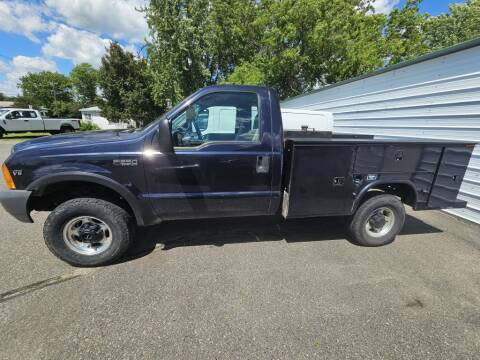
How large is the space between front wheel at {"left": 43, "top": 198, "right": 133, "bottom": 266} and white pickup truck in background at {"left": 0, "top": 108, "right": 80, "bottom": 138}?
18.2m

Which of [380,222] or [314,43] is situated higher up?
[314,43]

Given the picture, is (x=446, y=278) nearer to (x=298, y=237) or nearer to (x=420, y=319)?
(x=420, y=319)

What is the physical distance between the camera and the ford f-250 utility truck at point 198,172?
241 cm

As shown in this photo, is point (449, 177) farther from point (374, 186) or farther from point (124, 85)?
point (124, 85)

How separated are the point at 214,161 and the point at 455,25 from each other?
1157 inches

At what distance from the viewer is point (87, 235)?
264 cm

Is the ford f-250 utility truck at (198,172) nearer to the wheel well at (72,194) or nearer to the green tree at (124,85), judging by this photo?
the wheel well at (72,194)

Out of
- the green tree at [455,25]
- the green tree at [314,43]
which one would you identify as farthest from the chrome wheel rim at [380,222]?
the green tree at [455,25]

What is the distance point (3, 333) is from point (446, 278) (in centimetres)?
435

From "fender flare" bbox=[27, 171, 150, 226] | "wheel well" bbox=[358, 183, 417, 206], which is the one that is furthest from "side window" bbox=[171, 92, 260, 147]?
"wheel well" bbox=[358, 183, 417, 206]

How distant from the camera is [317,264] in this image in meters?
2.81

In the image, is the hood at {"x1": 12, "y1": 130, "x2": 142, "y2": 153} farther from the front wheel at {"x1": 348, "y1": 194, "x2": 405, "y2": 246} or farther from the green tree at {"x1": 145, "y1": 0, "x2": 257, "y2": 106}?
the green tree at {"x1": 145, "y1": 0, "x2": 257, "y2": 106}

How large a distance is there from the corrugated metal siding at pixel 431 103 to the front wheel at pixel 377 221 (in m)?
1.93

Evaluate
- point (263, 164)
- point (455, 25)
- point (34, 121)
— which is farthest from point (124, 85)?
point (455, 25)
